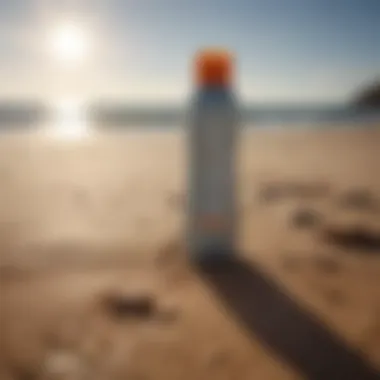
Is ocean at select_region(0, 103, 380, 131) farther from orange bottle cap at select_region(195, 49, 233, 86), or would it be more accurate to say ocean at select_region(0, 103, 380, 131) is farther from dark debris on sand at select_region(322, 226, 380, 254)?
orange bottle cap at select_region(195, 49, 233, 86)

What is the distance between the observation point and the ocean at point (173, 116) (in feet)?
13.9

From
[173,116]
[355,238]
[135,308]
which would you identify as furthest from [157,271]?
[173,116]

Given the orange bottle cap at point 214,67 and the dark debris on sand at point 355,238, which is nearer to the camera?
the orange bottle cap at point 214,67

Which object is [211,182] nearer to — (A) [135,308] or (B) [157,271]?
(B) [157,271]

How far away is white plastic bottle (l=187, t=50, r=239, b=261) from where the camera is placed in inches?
37.7

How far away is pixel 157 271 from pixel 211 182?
0.61 feet

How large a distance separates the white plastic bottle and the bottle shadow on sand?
33mm

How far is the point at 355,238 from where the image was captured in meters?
1.08

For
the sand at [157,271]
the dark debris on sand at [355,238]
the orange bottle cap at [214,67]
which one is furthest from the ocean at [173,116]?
the orange bottle cap at [214,67]

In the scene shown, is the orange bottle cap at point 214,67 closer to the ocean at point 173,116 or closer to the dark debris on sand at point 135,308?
the dark debris on sand at point 135,308

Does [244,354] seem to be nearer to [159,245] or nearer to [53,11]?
[159,245]

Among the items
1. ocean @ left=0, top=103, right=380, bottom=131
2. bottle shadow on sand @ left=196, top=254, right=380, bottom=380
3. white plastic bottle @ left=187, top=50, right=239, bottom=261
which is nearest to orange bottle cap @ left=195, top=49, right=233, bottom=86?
white plastic bottle @ left=187, top=50, right=239, bottom=261

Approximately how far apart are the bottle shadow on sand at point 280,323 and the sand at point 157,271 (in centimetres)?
1

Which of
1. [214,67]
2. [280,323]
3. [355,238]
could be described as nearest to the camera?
[280,323]
